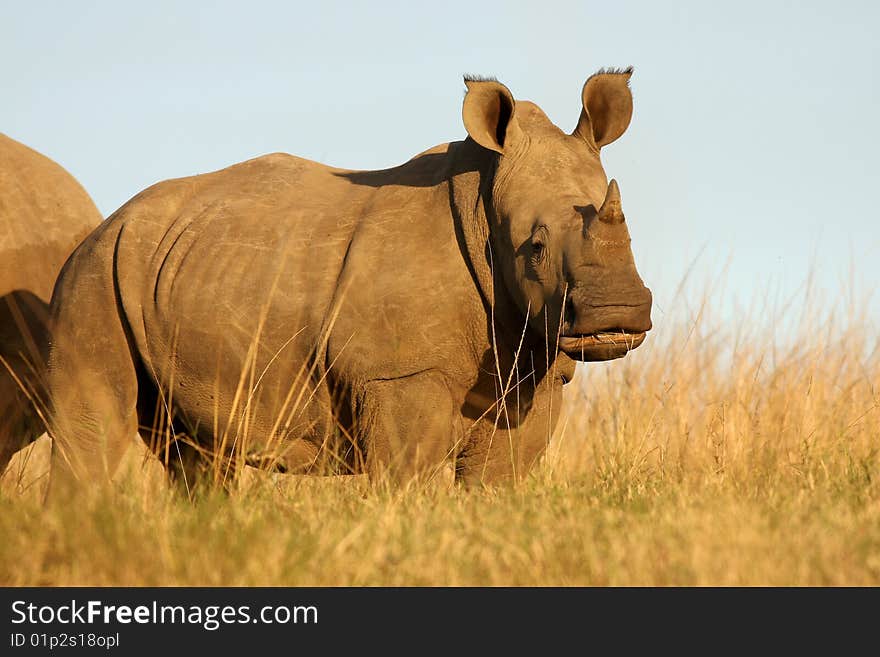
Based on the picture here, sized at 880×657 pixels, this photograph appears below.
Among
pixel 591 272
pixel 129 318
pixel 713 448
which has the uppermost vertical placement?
pixel 591 272

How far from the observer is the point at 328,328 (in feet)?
18.0

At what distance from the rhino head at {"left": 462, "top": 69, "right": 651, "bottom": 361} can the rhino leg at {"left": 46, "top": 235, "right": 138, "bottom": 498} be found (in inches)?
72.5

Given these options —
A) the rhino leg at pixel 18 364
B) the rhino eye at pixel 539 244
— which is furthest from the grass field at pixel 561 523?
the rhino leg at pixel 18 364

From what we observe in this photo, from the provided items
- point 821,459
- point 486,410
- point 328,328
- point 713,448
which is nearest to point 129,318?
point 328,328

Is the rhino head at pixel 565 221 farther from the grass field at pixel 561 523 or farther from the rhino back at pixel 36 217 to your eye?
the rhino back at pixel 36 217

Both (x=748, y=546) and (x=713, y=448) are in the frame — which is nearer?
(x=748, y=546)

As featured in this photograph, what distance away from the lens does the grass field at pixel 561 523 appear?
374 cm

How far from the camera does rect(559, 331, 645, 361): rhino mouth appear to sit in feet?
15.9

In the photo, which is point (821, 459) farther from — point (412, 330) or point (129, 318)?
point (129, 318)

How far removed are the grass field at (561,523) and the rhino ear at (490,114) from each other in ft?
4.64

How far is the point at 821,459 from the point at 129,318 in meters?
3.09

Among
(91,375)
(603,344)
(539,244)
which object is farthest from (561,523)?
(91,375)
